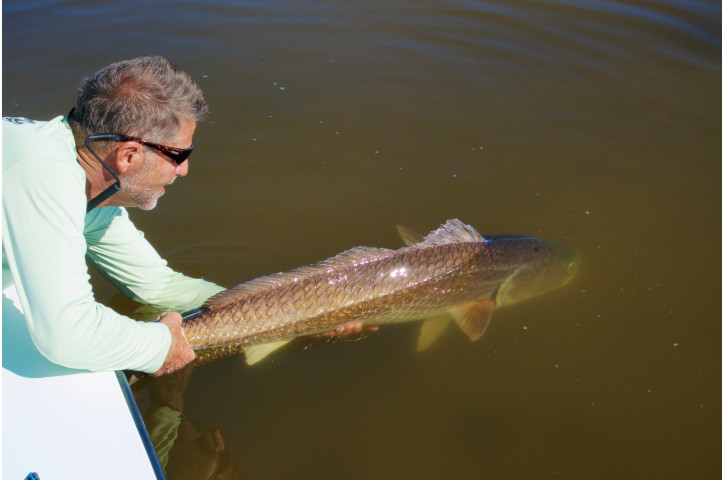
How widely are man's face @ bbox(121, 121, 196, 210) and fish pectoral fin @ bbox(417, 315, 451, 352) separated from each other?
1.88 meters

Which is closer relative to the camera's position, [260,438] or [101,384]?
[101,384]

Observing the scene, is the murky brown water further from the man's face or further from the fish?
the man's face

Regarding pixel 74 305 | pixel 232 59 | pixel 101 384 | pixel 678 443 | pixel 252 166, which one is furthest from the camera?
pixel 232 59

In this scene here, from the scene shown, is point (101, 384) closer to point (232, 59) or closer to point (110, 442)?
point (110, 442)

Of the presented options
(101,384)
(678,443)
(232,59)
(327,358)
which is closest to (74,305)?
(101,384)

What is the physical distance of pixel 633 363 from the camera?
12.4 feet

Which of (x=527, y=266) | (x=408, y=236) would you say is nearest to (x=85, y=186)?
(x=408, y=236)

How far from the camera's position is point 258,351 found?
11.8 ft

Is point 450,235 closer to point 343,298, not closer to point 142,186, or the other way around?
point 343,298

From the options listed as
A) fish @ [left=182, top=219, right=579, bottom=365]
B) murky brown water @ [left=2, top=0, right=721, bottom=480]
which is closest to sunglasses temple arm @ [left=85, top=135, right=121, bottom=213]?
fish @ [left=182, top=219, right=579, bottom=365]

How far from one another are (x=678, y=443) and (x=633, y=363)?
550 millimetres

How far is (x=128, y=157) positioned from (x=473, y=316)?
92.8 inches

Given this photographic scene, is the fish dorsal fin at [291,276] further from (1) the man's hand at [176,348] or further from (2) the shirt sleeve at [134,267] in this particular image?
(2) the shirt sleeve at [134,267]

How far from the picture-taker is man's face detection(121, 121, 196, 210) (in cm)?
Result: 254
